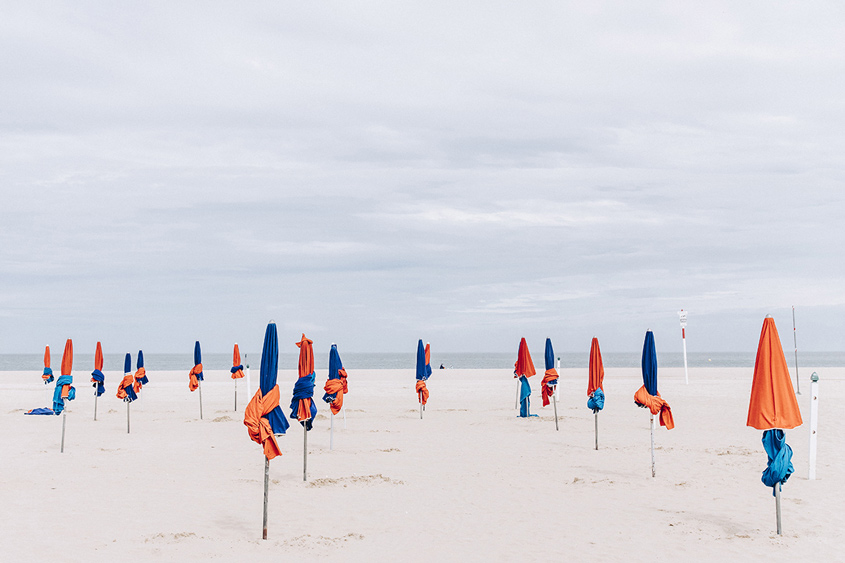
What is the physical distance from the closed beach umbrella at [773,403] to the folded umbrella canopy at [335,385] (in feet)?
31.1

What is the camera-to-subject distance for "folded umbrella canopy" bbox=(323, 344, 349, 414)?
54.6ft

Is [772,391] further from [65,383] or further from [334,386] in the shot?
[65,383]

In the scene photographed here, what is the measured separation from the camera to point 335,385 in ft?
55.0

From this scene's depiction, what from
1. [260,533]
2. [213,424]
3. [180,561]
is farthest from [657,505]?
[213,424]

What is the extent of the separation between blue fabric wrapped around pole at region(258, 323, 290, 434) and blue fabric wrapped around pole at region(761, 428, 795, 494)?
672cm

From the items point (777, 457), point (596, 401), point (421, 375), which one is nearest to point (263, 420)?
point (777, 457)

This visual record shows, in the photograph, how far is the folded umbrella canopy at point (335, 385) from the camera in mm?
16656

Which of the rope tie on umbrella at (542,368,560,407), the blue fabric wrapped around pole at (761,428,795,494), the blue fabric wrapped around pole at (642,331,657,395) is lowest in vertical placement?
the blue fabric wrapped around pole at (761,428,795,494)

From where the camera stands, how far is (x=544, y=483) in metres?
13.5

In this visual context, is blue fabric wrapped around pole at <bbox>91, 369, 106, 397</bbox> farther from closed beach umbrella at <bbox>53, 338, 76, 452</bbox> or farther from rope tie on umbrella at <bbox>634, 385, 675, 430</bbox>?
rope tie on umbrella at <bbox>634, 385, 675, 430</bbox>

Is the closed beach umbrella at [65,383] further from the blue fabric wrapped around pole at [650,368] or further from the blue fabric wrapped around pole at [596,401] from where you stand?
the blue fabric wrapped around pole at [650,368]

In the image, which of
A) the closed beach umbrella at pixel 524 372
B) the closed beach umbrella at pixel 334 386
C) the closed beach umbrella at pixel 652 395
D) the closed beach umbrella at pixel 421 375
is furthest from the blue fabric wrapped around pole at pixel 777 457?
the closed beach umbrella at pixel 421 375

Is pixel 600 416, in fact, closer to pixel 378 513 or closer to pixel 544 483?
pixel 544 483

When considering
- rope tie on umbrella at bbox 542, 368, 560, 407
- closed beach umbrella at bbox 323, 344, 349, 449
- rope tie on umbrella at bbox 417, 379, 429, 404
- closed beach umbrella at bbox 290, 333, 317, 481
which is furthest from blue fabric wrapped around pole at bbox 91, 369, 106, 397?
rope tie on umbrella at bbox 542, 368, 560, 407
